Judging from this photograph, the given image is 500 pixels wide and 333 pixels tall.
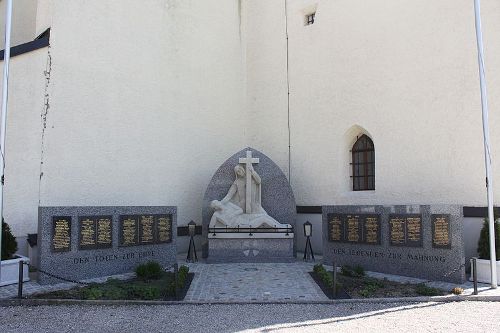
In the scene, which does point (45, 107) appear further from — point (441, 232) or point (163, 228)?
point (441, 232)

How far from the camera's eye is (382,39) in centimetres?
1384

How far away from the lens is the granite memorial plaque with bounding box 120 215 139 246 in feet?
36.8

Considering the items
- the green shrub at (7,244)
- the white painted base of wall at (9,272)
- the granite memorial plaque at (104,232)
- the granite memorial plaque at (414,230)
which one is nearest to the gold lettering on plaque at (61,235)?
the granite memorial plaque at (104,232)

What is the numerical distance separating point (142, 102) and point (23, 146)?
3.85 m

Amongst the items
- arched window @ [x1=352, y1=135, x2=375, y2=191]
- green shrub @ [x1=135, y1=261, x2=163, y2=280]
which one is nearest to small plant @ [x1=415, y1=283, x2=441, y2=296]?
arched window @ [x1=352, y1=135, x2=375, y2=191]

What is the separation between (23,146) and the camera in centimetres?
1170

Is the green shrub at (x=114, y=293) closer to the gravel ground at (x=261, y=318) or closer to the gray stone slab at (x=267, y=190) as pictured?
the gravel ground at (x=261, y=318)

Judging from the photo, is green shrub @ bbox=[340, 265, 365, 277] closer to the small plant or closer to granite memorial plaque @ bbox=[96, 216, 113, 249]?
the small plant

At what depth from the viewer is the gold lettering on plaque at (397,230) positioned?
35.7 feet

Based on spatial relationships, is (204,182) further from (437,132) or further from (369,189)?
(437,132)

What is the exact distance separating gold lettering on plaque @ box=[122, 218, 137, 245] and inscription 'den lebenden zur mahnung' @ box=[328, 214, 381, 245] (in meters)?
5.13

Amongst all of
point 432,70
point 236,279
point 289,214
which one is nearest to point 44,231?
point 236,279

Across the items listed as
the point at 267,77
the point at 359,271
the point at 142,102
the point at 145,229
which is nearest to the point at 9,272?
the point at 145,229

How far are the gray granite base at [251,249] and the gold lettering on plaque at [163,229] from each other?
1.55 m
